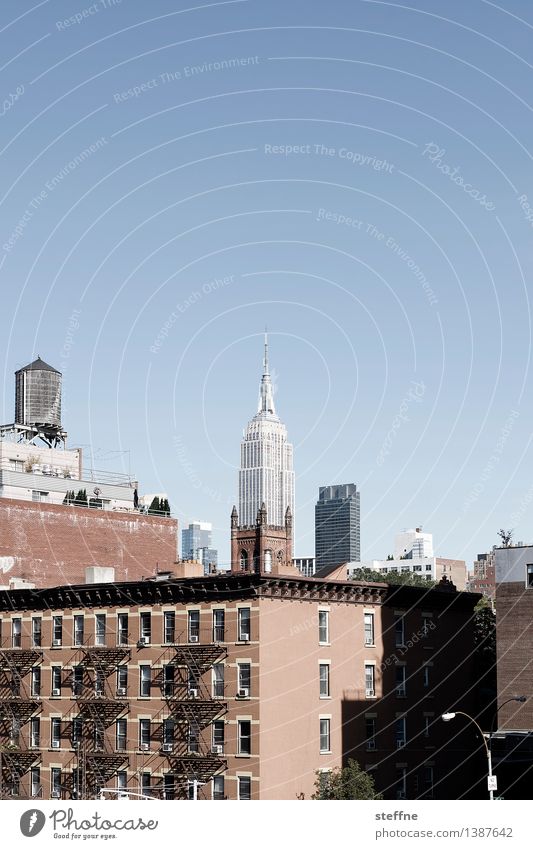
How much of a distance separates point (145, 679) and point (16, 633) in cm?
1174

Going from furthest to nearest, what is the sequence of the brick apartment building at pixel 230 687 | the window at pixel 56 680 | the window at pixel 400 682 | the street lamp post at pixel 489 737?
the window at pixel 56 680 < the window at pixel 400 682 < the brick apartment building at pixel 230 687 < the street lamp post at pixel 489 737

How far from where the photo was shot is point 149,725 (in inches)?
3000

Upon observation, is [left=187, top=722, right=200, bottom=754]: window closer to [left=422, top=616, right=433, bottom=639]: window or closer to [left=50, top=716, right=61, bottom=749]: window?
[left=50, top=716, right=61, bottom=749]: window

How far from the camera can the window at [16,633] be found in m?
84.3

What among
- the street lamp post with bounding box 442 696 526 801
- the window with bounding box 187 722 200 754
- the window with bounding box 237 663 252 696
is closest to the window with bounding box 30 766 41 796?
the window with bounding box 187 722 200 754

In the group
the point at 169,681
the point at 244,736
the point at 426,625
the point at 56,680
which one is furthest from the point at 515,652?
the point at 56,680

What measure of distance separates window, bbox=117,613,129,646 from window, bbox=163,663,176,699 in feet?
12.8

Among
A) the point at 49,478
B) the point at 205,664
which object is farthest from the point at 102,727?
the point at 49,478

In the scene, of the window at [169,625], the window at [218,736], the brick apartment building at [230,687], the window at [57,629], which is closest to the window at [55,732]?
the brick apartment building at [230,687]

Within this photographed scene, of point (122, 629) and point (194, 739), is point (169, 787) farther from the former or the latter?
point (122, 629)

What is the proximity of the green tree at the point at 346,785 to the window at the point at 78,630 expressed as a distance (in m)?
16.7

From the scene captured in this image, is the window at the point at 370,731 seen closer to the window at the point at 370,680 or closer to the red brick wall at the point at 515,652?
the window at the point at 370,680

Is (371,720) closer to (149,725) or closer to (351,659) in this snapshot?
(351,659)
